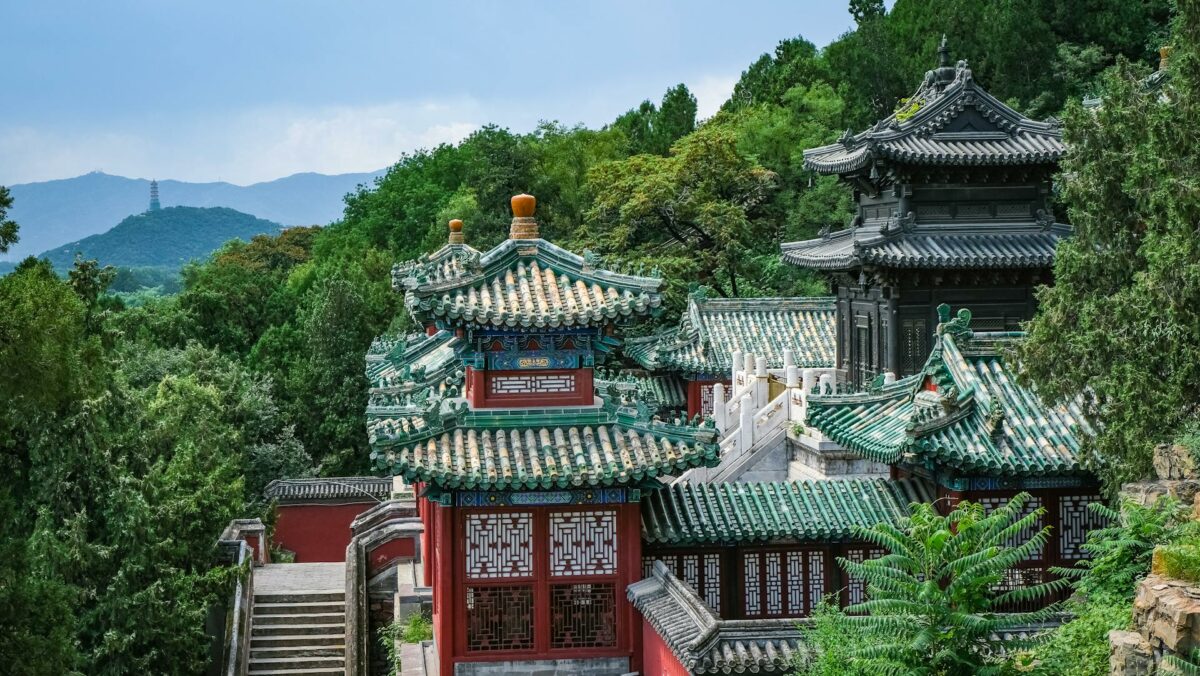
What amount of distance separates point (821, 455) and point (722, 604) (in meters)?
6.75

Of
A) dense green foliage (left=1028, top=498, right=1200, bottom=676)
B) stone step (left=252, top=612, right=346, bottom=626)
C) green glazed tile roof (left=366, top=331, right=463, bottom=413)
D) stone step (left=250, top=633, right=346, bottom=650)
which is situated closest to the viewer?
dense green foliage (left=1028, top=498, right=1200, bottom=676)

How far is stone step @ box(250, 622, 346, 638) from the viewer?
2452 centimetres

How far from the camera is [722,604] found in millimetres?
15836

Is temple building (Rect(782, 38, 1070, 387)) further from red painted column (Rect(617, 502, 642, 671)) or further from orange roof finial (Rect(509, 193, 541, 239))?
red painted column (Rect(617, 502, 642, 671))

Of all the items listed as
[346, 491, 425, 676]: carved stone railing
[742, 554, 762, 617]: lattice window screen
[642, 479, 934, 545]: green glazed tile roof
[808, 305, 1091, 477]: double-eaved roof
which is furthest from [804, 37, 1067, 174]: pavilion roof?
[742, 554, 762, 617]: lattice window screen

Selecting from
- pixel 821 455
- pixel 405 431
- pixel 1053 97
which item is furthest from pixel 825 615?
pixel 1053 97

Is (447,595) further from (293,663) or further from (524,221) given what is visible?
(293,663)

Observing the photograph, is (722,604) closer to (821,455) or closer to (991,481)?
(991,481)

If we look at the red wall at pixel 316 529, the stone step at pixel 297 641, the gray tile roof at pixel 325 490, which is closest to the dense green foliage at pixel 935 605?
the stone step at pixel 297 641

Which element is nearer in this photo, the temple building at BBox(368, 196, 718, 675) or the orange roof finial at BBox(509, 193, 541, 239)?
the temple building at BBox(368, 196, 718, 675)

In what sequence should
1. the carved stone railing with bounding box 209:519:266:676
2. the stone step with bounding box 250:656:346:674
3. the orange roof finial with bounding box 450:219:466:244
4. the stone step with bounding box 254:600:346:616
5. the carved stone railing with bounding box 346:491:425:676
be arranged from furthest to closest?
the orange roof finial with bounding box 450:219:466:244 < the stone step with bounding box 254:600:346:616 < the stone step with bounding box 250:656:346:674 < the carved stone railing with bounding box 209:519:266:676 < the carved stone railing with bounding box 346:491:425:676

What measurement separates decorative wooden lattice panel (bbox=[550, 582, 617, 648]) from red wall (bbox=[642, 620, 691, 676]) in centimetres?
44

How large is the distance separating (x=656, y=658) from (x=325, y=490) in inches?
Answer: 882

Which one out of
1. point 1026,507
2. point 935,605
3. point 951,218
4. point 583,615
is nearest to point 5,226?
point 583,615
